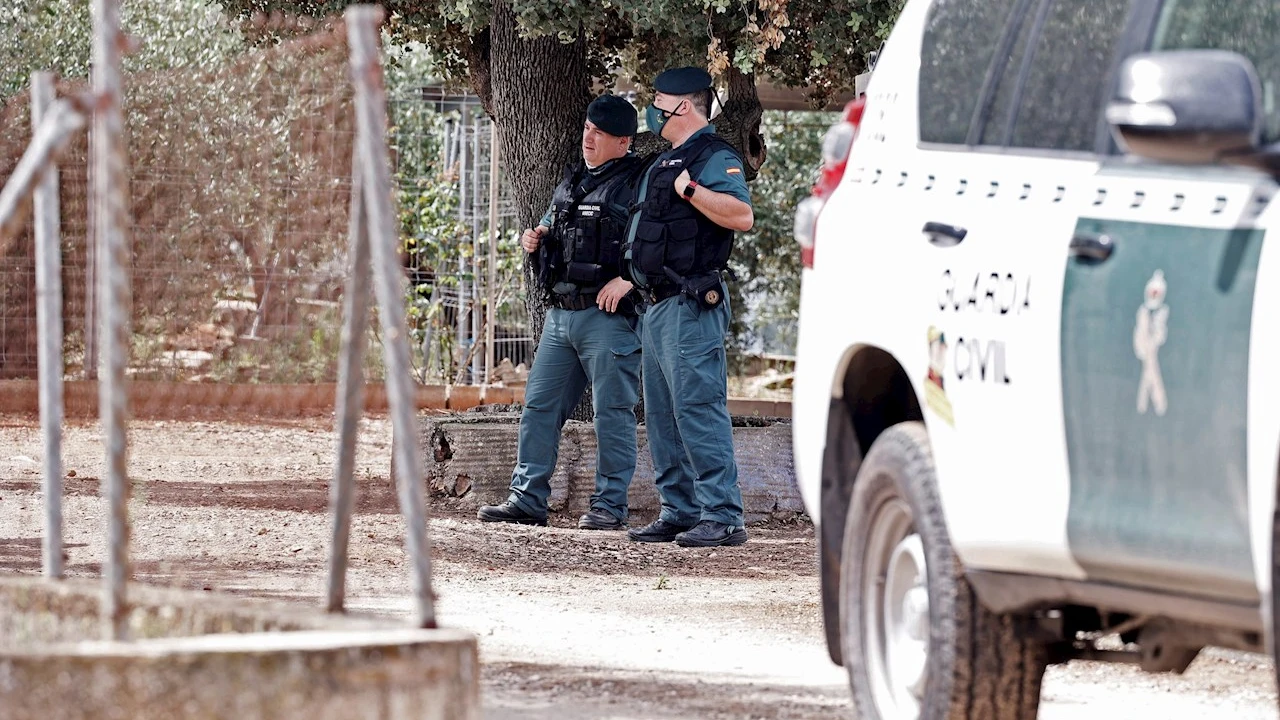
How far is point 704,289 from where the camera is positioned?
8539mm

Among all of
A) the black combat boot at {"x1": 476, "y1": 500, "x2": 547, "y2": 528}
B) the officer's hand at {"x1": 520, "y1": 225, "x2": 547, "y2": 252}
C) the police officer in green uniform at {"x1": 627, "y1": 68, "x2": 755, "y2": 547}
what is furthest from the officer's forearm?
the black combat boot at {"x1": 476, "y1": 500, "x2": 547, "y2": 528}

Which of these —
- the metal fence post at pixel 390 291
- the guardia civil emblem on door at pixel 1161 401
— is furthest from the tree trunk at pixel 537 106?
the guardia civil emblem on door at pixel 1161 401

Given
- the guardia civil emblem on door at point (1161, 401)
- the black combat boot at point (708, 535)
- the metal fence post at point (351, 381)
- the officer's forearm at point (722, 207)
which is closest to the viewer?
the guardia civil emblem on door at point (1161, 401)

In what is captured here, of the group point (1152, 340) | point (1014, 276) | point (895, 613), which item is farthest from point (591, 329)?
point (1152, 340)

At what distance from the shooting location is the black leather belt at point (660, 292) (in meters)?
8.58

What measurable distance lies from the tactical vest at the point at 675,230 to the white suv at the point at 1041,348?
381 centimetres

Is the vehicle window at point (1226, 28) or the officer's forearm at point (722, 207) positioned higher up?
the vehicle window at point (1226, 28)

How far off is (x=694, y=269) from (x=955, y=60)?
4.39 meters

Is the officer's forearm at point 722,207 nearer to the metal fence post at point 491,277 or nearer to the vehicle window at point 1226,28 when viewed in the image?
the vehicle window at point 1226,28

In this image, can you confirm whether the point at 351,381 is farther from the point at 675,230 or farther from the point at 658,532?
the point at 658,532

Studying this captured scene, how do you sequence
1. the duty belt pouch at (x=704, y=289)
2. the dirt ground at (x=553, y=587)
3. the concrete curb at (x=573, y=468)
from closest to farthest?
the dirt ground at (x=553, y=587) → the duty belt pouch at (x=704, y=289) → the concrete curb at (x=573, y=468)

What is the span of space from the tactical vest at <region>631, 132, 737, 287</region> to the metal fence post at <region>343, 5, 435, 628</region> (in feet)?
16.9

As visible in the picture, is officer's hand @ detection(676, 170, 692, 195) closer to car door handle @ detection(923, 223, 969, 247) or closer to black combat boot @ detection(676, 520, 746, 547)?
black combat boot @ detection(676, 520, 746, 547)

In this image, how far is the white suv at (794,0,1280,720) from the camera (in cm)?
304
